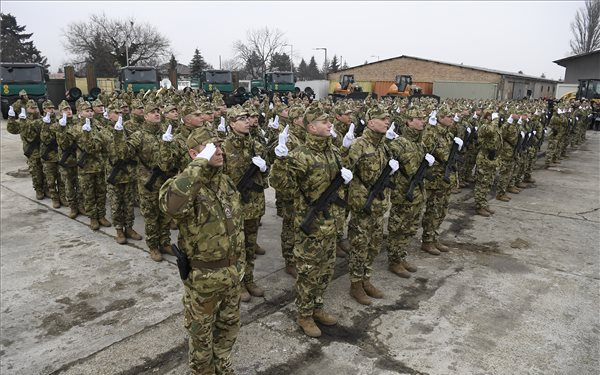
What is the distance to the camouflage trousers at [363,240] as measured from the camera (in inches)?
167

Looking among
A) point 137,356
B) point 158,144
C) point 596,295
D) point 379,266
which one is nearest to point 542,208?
point 596,295

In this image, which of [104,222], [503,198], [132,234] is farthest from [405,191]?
[503,198]

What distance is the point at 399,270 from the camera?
5.16 m

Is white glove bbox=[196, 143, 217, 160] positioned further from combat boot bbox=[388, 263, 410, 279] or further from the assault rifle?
combat boot bbox=[388, 263, 410, 279]

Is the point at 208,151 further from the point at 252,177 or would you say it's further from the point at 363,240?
the point at 363,240

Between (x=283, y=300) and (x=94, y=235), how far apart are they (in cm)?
345

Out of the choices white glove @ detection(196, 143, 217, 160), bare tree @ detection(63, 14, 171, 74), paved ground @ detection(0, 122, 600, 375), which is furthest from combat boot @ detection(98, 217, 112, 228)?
bare tree @ detection(63, 14, 171, 74)

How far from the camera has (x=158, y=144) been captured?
212 inches

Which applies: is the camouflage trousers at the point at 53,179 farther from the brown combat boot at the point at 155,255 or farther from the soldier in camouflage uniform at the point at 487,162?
the soldier in camouflage uniform at the point at 487,162

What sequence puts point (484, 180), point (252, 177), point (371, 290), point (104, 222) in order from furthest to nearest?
point (484, 180) → point (104, 222) → point (371, 290) → point (252, 177)

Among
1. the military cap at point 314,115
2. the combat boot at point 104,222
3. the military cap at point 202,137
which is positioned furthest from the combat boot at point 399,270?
the combat boot at point 104,222

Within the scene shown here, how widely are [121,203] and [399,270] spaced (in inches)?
155

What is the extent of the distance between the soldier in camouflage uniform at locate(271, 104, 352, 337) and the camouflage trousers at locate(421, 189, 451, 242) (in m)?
2.45

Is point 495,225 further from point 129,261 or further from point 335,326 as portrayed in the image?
point 129,261
